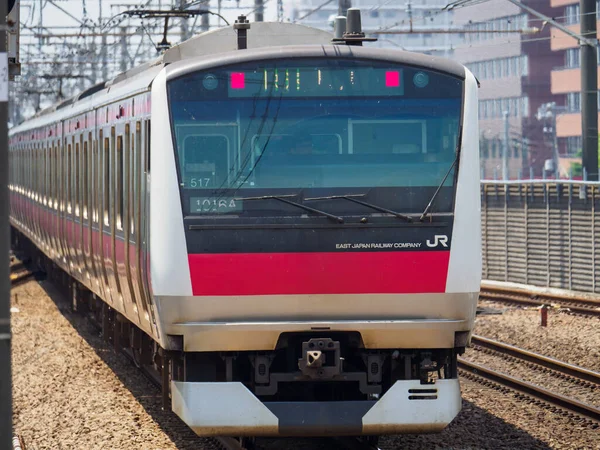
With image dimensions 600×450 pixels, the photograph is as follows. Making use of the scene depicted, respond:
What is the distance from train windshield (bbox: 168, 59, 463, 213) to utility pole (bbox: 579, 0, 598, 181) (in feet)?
46.1

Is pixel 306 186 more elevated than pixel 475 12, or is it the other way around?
pixel 475 12

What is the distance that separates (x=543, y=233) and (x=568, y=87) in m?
48.3

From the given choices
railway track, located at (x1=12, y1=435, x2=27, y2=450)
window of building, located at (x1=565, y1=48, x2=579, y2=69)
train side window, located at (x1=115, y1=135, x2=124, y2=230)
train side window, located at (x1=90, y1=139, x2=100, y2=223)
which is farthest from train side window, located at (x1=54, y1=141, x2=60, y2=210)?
window of building, located at (x1=565, y1=48, x2=579, y2=69)

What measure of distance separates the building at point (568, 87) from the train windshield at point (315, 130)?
195 ft

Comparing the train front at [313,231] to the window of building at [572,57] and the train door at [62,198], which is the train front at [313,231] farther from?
the window of building at [572,57]

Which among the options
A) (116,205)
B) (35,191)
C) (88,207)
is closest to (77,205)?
(88,207)

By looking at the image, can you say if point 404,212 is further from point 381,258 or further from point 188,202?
point 188,202

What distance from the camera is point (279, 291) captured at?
7520 mm

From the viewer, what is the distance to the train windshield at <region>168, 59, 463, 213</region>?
7594mm

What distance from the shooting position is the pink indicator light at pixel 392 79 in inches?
307

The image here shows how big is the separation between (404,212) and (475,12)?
240 ft

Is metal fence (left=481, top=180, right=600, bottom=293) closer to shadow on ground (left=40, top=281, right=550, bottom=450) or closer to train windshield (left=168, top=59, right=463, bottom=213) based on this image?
shadow on ground (left=40, top=281, right=550, bottom=450)

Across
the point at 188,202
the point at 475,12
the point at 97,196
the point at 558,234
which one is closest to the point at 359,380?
the point at 188,202

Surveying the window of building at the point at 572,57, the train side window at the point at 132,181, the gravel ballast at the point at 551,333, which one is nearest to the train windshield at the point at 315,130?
the train side window at the point at 132,181
